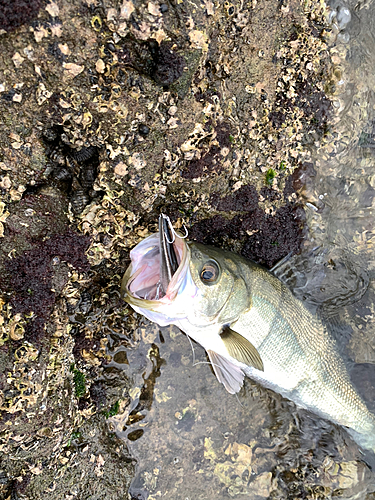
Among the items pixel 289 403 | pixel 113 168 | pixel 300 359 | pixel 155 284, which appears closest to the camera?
pixel 113 168

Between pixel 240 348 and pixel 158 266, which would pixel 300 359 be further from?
pixel 158 266

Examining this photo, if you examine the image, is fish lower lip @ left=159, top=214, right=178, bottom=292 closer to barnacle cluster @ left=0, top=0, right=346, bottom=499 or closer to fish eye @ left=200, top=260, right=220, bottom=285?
fish eye @ left=200, top=260, right=220, bottom=285

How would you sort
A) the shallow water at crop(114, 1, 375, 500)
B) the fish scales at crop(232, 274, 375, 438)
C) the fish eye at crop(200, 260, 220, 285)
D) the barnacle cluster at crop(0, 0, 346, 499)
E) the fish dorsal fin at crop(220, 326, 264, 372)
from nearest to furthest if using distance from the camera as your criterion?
the barnacle cluster at crop(0, 0, 346, 499) → the fish eye at crop(200, 260, 220, 285) → the fish dorsal fin at crop(220, 326, 264, 372) → the fish scales at crop(232, 274, 375, 438) → the shallow water at crop(114, 1, 375, 500)

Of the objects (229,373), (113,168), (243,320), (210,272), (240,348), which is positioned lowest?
(229,373)

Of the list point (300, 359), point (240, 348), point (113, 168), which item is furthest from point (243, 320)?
point (113, 168)

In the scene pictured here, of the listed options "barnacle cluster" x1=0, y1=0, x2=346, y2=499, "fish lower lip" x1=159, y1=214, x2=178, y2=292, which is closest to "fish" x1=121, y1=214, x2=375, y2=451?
"fish lower lip" x1=159, y1=214, x2=178, y2=292

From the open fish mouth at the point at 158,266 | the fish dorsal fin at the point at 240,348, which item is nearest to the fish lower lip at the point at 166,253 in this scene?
the open fish mouth at the point at 158,266
